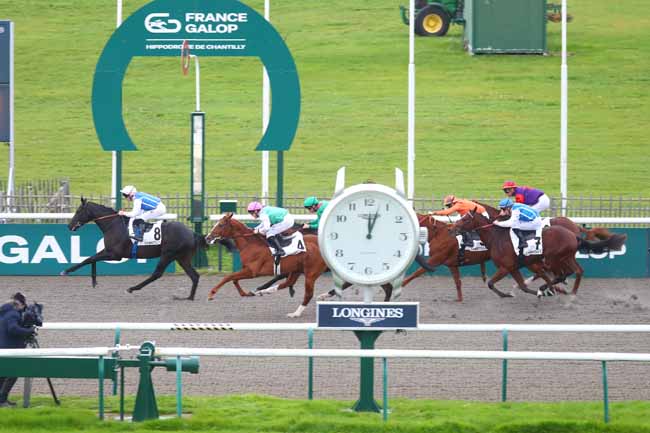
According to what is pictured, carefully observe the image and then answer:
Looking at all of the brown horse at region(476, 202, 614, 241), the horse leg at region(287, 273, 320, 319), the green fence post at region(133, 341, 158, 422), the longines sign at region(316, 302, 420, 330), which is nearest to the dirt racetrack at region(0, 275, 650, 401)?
the horse leg at region(287, 273, 320, 319)

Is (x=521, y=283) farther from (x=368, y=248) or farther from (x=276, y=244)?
(x=368, y=248)

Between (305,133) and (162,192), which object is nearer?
(162,192)

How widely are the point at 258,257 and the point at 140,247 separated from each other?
6.47 ft

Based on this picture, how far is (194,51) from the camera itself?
788 inches

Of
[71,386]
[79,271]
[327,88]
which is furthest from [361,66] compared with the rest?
[71,386]

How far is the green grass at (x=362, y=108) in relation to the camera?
31.7 m

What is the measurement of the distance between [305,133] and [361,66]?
5.28m

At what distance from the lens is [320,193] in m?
29.4

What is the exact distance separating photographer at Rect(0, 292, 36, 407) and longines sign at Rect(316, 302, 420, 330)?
269 cm

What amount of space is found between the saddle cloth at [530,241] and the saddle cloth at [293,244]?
9.68 ft

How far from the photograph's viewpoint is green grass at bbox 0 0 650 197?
3166 centimetres

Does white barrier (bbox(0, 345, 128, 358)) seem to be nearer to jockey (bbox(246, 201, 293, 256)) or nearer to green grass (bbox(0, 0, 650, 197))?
jockey (bbox(246, 201, 293, 256))

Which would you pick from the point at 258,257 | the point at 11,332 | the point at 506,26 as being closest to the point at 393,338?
the point at 258,257

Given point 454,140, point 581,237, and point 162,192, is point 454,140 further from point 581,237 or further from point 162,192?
point 581,237
